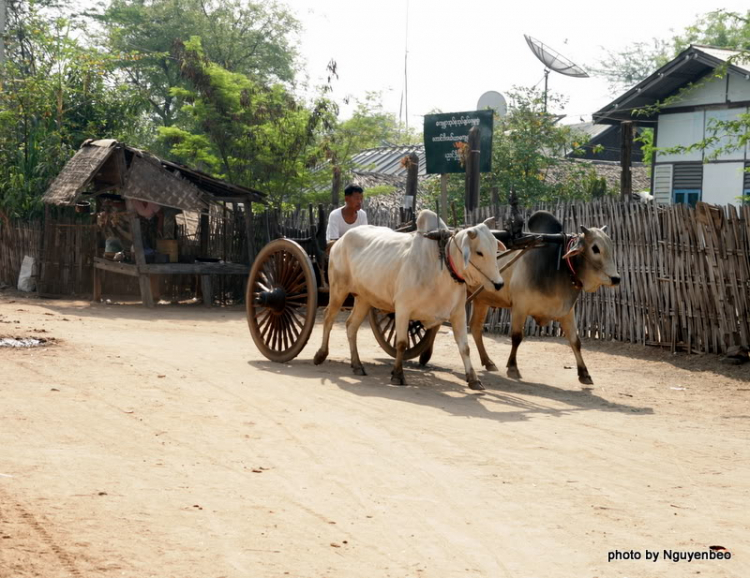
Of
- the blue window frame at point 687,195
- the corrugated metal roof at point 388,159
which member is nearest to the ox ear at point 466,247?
the blue window frame at point 687,195

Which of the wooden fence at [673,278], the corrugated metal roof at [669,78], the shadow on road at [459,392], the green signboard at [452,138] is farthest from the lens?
the corrugated metal roof at [669,78]

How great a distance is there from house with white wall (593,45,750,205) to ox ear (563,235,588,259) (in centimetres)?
1213

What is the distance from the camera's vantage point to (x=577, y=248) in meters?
8.66

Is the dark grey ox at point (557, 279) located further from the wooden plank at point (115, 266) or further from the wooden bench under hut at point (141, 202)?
the wooden plank at point (115, 266)

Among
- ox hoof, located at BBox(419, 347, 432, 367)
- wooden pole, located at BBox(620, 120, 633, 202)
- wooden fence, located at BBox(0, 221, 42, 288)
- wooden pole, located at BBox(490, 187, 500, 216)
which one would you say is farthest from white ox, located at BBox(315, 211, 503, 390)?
wooden fence, located at BBox(0, 221, 42, 288)

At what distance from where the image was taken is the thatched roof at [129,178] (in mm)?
15984

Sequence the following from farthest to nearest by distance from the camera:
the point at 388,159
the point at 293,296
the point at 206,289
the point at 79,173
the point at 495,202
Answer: the point at 388,159, the point at 206,289, the point at 79,173, the point at 495,202, the point at 293,296

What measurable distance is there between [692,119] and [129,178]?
496 inches

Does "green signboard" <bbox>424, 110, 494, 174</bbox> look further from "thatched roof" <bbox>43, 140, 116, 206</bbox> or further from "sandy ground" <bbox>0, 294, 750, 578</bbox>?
"sandy ground" <bbox>0, 294, 750, 578</bbox>

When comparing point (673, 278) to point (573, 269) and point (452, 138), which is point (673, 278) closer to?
point (573, 269)

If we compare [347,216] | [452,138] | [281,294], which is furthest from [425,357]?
[452,138]

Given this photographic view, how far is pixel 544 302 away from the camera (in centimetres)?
895

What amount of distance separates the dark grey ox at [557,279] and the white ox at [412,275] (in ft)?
2.12

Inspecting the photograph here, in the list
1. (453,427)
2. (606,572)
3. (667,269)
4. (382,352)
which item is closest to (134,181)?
(382,352)
